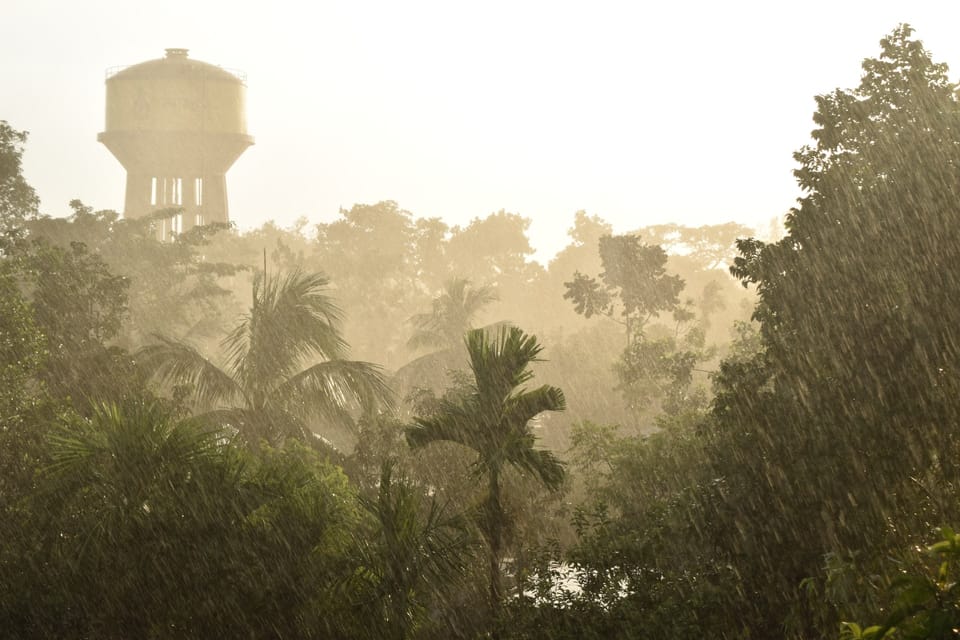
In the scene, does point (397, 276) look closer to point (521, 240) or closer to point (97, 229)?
point (521, 240)

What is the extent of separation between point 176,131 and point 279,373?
135 ft

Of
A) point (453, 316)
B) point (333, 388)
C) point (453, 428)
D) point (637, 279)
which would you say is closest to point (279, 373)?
point (333, 388)

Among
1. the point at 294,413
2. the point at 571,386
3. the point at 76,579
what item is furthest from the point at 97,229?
the point at 76,579

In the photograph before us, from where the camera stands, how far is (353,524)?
952 centimetres

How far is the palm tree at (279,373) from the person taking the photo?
13969mm

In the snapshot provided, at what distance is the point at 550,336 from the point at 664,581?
3640 centimetres

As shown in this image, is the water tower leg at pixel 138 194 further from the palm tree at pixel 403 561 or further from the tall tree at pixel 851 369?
the palm tree at pixel 403 561

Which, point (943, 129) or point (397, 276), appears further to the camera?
point (397, 276)

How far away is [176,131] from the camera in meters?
51.3

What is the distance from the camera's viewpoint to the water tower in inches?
2005

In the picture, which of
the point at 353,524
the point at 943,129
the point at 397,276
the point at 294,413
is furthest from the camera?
the point at 397,276

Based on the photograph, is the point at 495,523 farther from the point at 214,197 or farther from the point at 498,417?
the point at 214,197

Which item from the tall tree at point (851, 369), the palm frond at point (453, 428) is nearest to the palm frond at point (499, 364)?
the palm frond at point (453, 428)

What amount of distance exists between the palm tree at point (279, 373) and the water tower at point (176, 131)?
3683 centimetres
